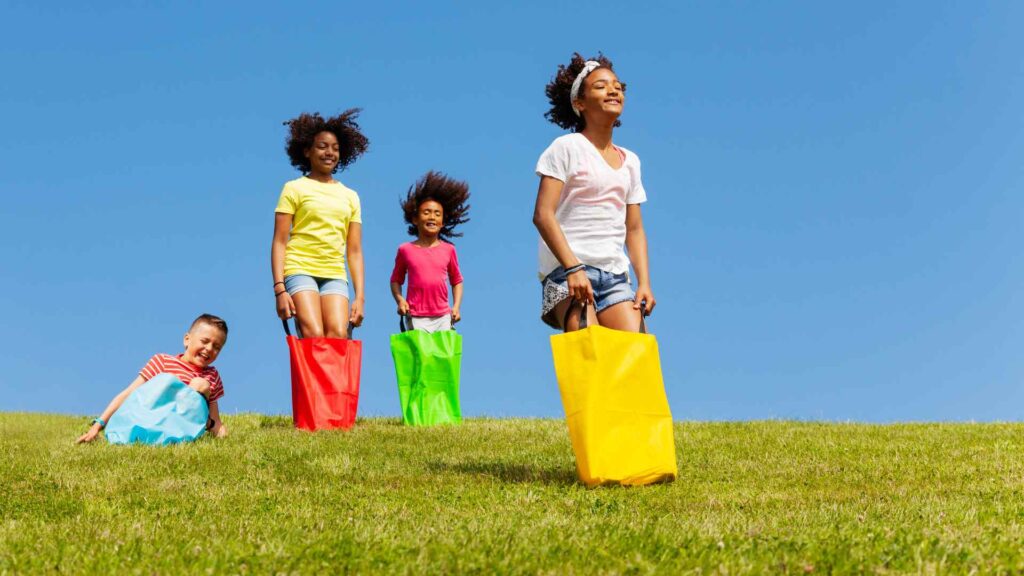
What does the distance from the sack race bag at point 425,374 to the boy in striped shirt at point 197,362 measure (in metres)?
2.19

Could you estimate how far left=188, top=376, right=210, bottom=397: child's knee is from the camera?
957cm

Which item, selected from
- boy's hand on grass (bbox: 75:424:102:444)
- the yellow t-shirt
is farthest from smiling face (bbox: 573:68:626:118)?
boy's hand on grass (bbox: 75:424:102:444)

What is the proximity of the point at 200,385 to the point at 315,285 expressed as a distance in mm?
1496

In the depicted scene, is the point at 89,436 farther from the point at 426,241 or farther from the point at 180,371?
the point at 426,241

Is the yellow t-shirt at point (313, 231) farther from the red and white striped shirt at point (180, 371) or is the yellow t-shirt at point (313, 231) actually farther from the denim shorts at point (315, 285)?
the red and white striped shirt at point (180, 371)

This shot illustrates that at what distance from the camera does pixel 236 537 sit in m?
4.32

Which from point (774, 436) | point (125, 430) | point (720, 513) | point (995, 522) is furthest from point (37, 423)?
point (995, 522)

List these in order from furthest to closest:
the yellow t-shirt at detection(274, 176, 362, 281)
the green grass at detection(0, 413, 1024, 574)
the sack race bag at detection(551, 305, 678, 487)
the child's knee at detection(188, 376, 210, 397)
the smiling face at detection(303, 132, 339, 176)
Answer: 1. the smiling face at detection(303, 132, 339, 176)
2. the yellow t-shirt at detection(274, 176, 362, 281)
3. the child's knee at detection(188, 376, 210, 397)
4. the sack race bag at detection(551, 305, 678, 487)
5. the green grass at detection(0, 413, 1024, 574)

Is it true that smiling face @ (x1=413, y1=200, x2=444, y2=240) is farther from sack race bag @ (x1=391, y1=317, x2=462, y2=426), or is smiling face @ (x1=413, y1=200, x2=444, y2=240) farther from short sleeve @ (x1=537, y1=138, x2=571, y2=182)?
short sleeve @ (x1=537, y1=138, x2=571, y2=182)

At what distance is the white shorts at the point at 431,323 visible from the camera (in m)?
11.4

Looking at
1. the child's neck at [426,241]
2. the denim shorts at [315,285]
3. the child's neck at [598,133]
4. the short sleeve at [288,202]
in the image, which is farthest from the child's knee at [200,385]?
the child's neck at [598,133]

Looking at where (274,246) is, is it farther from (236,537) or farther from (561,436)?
(236,537)

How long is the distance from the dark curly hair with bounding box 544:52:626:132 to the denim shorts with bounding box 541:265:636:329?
1.18 meters

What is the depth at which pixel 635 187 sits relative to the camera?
21.9 ft
